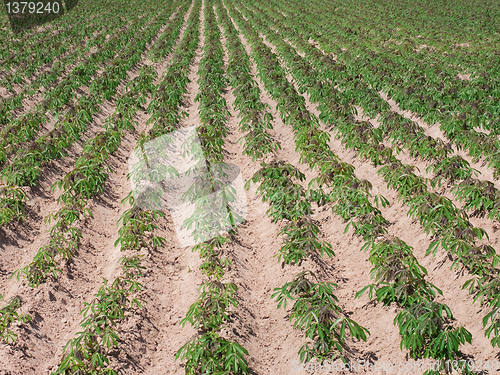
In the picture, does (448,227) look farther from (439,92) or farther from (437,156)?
(439,92)

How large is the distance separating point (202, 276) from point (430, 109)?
22.7 feet

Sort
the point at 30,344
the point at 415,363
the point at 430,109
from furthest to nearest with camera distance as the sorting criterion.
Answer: the point at 430,109
the point at 30,344
the point at 415,363

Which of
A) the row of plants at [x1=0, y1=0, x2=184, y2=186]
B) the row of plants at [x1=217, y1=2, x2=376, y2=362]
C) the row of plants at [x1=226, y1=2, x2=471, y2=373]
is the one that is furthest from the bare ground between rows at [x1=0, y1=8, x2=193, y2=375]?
the row of plants at [x1=226, y1=2, x2=471, y2=373]

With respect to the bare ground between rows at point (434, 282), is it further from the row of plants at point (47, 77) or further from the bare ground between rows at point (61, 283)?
the row of plants at point (47, 77)

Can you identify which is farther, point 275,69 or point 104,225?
point 275,69

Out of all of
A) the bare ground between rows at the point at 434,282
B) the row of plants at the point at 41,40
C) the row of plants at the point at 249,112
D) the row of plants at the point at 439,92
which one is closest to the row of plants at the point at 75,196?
the row of plants at the point at 249,112

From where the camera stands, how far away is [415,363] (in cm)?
364

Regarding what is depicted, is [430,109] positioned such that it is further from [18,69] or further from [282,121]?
[18,69]

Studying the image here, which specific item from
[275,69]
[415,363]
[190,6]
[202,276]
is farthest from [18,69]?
[190,6]

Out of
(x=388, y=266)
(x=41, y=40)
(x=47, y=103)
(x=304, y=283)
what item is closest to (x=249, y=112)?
(x=47, y=103)

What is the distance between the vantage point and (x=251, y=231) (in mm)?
5840

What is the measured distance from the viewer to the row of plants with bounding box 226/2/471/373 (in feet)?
11.3

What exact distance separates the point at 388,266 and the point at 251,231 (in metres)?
2.28

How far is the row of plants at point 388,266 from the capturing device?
3.44 metres
